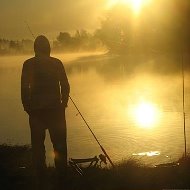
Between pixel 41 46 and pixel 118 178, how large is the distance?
2.02 metres

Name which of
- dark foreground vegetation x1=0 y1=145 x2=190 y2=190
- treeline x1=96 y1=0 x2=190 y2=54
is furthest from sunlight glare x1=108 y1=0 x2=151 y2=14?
dark foreground vegetation x1=0 y1=145 x2=190 y2=190

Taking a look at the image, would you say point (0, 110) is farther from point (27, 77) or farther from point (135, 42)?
point (135, 42)

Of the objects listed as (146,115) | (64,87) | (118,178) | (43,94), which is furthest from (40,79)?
(146,115)

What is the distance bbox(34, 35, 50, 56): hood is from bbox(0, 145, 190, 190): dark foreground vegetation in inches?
66.3

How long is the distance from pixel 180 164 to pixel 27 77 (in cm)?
251

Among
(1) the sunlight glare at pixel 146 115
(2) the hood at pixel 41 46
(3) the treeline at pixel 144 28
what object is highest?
(3) the treeline at pixel 144 28

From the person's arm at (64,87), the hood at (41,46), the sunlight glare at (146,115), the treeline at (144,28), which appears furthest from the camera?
the treeline at (144,28)

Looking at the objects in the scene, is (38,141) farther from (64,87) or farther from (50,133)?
(64,87)

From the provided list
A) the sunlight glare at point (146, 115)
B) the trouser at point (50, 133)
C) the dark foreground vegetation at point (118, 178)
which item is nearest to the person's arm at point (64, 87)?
the trouser at point (50, 133)

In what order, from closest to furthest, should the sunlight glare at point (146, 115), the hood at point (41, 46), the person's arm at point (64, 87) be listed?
the hood at point (41, 46) < the person's arm at point (64, 87) < the sunlight glare at point (146, 115)

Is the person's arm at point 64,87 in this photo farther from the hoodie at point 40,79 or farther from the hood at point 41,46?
the hood at point 41,46

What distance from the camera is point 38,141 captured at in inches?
237

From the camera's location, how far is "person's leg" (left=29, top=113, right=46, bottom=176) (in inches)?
235

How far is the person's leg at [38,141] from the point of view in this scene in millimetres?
5957
